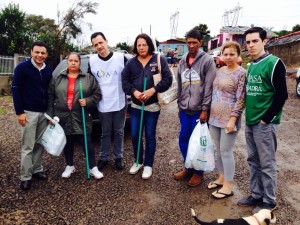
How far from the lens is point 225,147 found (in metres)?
3.42

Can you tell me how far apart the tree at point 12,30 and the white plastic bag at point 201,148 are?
1301 cm

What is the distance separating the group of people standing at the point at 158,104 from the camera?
9.77 ft

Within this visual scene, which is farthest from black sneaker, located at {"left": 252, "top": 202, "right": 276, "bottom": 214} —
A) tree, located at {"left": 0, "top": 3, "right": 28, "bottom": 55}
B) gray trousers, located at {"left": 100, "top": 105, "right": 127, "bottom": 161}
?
tree, located at {"left": 0, "top": 3, "right": 28, "bottom": 55}

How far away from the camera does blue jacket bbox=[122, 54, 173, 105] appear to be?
380 cm

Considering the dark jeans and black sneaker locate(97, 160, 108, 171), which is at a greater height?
the dark jeans

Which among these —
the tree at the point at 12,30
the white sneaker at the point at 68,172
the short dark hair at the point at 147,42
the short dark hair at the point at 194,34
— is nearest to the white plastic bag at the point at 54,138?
the white sneaker at the point at 68,172

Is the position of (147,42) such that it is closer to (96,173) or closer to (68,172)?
(96,173)

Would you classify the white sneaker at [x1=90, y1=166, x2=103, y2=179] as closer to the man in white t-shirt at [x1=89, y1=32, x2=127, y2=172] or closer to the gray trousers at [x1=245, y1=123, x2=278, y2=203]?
the man in white t-shirt at [x1=89, y1=32, x2=127, y2=172]

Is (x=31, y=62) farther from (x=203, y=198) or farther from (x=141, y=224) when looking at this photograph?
(x=203, y=198)

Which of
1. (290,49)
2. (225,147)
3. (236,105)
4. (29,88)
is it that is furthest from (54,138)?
(290,49)

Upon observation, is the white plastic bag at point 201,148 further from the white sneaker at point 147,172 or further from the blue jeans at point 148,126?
the white sneaker at point 147,172

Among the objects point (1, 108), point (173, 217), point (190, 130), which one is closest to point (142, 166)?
point (190, 130)

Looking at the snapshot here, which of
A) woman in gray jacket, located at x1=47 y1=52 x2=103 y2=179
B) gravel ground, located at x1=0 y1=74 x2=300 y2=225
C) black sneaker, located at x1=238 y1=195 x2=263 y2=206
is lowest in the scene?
gravel ground, located at x1=0 y1=74 x2=300 y2=225

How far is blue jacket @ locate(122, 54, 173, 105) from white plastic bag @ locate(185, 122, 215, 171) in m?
0.75
